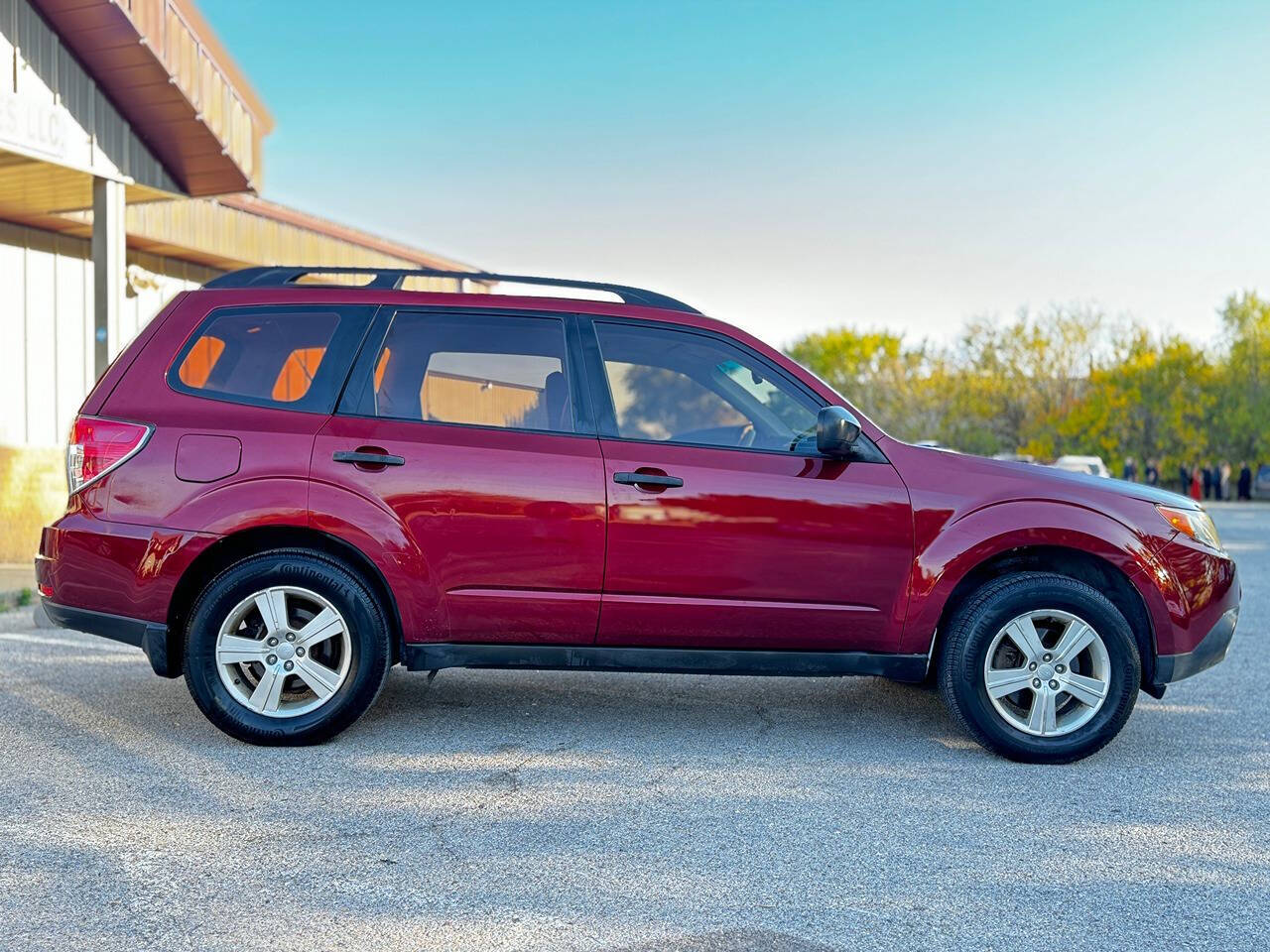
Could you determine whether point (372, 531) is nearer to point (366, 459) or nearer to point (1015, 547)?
point (366, 459)

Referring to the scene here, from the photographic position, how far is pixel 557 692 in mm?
6152

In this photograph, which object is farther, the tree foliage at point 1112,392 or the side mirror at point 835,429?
the tree foliage at point 1112,392

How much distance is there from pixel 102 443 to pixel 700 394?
2.55 m

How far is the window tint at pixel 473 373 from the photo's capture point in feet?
16.6

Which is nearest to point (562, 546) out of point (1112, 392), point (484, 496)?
point (484, 496)

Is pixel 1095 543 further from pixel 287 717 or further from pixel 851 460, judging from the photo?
pixel 287 717

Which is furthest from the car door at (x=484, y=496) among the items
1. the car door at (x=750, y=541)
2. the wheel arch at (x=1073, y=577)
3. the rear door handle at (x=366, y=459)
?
the wheel arch at (x=1073, y=577)

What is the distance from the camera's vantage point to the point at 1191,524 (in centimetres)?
516

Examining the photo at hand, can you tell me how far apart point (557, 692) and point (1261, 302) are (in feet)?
189

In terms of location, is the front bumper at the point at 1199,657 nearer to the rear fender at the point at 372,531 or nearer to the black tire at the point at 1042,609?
the black tire at the point at 1042,609

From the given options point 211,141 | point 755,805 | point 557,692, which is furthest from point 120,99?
point 755,805

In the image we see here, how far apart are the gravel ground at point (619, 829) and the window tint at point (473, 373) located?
141 centimetres

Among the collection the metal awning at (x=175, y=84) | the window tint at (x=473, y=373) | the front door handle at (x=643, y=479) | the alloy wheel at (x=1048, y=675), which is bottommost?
the alloy wheel at (x=1048, y=675)

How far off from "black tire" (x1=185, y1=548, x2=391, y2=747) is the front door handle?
3.76ft
